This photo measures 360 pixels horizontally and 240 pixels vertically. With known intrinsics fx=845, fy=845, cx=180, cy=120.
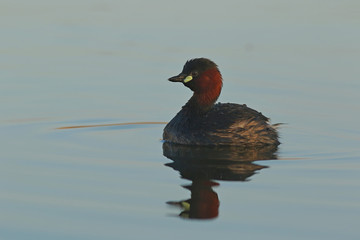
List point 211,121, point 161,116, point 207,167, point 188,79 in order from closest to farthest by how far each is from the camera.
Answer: point 207,167, point 211,121, point 188,79, point 161,116

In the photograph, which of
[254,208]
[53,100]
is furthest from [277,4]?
[254,208]

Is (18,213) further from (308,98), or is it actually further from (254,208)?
(308,98)

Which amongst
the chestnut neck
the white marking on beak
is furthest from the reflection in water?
the white marking on beak

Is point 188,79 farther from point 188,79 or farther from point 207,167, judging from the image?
point 207,167

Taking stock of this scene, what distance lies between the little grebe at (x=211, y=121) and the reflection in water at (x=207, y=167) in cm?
15

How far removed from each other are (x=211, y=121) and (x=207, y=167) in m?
1.64

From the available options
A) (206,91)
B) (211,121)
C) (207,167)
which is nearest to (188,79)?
(206,91)

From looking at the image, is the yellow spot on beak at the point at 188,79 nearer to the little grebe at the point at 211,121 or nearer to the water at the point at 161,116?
the little grebe at the point at 211,121

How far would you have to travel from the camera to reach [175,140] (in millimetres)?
10328

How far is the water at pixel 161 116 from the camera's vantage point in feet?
22.4

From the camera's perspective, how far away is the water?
269 inches

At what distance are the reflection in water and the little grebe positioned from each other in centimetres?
15

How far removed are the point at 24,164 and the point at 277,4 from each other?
1227 centimetres

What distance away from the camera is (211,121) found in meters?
10.3
